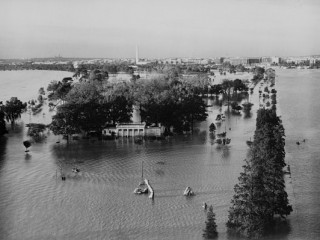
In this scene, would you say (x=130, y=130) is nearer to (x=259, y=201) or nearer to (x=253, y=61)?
(x=259, y=201)

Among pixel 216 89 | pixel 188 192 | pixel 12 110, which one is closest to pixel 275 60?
pixel 216 89

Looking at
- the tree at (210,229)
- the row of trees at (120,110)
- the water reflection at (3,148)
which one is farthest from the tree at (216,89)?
the tree at (210,229)

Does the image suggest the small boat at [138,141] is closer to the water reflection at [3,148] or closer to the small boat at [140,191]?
the water reflection at [3,148]

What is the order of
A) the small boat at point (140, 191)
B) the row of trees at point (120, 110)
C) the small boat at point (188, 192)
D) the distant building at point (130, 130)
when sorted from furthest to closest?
the distant building at point (130, 130)
the row of trees at point (120, 110)
the small boat at point (140, 191)
the small boat at point (188, 192)

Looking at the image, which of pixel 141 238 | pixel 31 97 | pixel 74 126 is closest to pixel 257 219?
pixel 141 238

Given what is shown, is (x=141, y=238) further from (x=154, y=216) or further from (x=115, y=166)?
(x=115, y=166)

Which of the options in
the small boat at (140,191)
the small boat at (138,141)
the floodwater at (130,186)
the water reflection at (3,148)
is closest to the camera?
the floodwater at (130,186)

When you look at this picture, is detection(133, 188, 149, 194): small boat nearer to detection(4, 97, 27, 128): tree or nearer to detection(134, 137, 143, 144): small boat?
detection(134, 137, 143, 144): small boat

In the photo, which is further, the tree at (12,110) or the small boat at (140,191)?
the tree at (12,110)

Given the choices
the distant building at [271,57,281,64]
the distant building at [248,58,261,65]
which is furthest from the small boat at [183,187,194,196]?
the distant building at [271,57,281,64]
